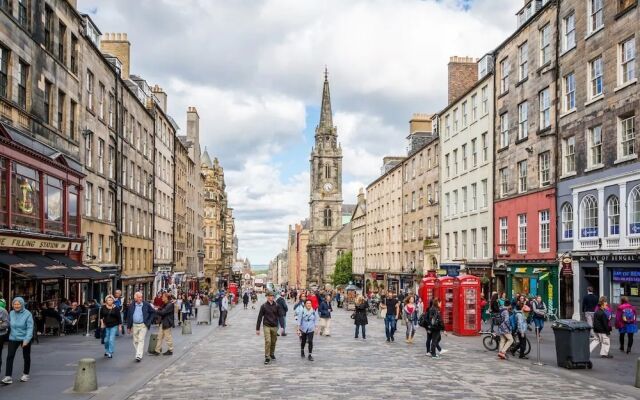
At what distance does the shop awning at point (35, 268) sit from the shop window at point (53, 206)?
1.90 meters

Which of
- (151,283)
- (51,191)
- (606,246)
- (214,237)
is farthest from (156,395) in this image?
(214,237)

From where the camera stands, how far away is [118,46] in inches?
1881

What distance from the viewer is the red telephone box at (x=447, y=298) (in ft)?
96.2

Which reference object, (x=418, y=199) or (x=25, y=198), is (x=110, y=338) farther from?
(x=418, y=199)

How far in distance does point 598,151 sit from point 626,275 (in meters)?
5.46

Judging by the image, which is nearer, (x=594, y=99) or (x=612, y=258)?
(x=612, y=258)

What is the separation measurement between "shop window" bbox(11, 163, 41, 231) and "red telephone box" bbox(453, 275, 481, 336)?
1654cm

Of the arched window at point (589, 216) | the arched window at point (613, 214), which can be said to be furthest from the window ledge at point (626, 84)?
the arched window at point (589, 216)

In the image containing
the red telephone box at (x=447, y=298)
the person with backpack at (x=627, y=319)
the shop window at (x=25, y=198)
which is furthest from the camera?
the red telephone box at (x=447, y=298)

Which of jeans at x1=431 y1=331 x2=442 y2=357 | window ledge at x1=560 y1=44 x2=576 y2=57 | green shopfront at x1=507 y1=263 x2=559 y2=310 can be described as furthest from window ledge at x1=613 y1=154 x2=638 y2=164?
jeans at x1=431 y1=331 x2=442 y2=357

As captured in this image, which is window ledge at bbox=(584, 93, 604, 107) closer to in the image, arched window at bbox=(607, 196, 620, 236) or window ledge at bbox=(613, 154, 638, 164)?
window ledge at bbox=(613, 154, 638, 164)

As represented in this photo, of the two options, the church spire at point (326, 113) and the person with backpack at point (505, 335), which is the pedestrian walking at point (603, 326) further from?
the church spire at point (326, 113)

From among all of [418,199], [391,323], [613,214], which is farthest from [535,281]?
[418,199]

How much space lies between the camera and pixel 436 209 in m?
53.1
